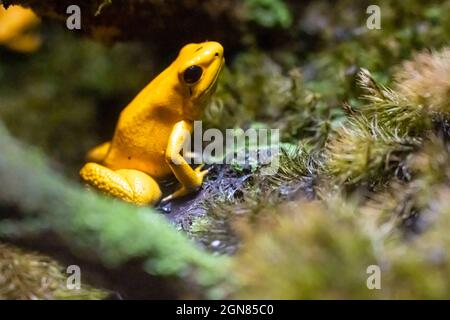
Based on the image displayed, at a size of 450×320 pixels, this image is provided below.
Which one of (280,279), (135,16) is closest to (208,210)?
(280,279)

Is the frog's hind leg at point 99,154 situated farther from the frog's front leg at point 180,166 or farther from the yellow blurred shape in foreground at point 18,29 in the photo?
the yellow blurred shape in foreground at point 18,29

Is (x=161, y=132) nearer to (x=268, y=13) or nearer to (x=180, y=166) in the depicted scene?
(x=180, y=166)

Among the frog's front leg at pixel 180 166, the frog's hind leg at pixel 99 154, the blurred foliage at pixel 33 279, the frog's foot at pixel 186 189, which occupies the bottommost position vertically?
the blurred foliage at pixel 33 279

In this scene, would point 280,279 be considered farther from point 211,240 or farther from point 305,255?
point 211,240

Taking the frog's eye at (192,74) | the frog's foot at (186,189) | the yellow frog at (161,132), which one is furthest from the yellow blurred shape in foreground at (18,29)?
the frog's foot at (186,189)

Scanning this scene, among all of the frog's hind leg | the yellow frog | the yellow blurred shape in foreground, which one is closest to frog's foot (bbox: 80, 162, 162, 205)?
the yellow frog

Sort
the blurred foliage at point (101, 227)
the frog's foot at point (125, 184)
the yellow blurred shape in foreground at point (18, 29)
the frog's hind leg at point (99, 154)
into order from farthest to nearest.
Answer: the yellow blurred shape in foreground at point (18, 29) < the frog's hind leg at point (99, 154) < the frog's foot at point (125, 184) < the blurred foliage at point (101, 227)

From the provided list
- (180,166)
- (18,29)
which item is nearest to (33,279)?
(180,166)
